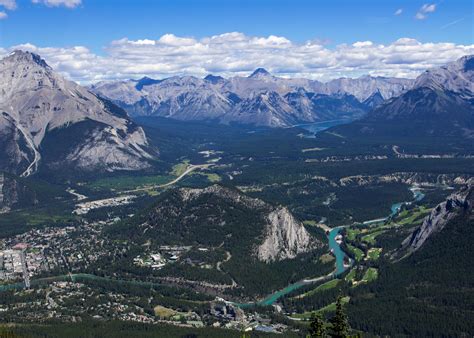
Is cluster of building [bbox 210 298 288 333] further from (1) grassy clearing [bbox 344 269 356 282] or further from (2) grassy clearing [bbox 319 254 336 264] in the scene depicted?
(2) grassy clearing [bbox 319 254 336 264]

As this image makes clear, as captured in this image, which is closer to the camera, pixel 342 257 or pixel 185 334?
pixel 185 334

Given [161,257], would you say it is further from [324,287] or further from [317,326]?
[317,326]

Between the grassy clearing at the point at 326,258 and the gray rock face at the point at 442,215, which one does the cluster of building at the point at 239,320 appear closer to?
the grassy clearing at the point at 326,258

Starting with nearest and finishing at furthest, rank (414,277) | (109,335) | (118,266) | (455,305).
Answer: (109,335) → (455,305) → (414,277) → (118,266)

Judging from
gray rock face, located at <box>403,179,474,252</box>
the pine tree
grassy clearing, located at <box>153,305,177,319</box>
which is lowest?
grassy clearing, located at <box>153,305,177,319</box>

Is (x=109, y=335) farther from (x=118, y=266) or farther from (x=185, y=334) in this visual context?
(x=118, y=266)

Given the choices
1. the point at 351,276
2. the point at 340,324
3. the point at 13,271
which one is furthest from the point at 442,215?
the point at 340,324

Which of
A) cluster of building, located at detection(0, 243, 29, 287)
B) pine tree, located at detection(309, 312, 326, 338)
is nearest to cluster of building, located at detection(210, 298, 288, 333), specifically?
cluster of building, located at detection(0, 243, 29, 287)

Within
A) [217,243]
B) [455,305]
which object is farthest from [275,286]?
[455,305]

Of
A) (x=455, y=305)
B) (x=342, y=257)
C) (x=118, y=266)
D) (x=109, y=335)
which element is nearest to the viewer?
(x=109, y=335)
